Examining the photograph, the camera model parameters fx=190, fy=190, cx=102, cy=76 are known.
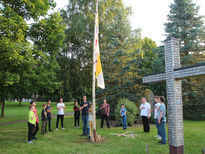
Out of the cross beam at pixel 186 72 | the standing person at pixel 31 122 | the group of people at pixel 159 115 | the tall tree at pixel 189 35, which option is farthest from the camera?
the tall tree at pixel 189 35

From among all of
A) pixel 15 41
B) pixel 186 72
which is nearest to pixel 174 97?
pixel 186 72

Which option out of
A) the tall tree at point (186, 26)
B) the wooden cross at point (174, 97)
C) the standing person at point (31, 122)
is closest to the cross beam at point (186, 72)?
the wooden cross at point (174, 97)

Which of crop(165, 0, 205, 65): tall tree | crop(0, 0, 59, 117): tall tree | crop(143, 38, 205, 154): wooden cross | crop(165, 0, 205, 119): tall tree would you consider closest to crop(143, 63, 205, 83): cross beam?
crop(143, 38, 205, 154): wooden cross

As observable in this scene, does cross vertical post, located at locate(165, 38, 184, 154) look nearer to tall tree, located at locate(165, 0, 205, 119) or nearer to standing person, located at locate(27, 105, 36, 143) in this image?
standing person, located at locate(27, 105, 36, 143)

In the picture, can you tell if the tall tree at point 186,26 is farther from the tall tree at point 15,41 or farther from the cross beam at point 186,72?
the cross beam at point 186,72

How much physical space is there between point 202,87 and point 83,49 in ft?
38.2

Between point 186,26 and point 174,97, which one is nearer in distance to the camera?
point 174,97

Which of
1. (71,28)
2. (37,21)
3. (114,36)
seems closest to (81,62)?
(71,28)

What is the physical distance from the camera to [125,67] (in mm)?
15031

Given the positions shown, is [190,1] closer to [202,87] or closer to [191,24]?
[191,24]

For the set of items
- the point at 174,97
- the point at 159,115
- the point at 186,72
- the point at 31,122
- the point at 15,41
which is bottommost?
the point at 31,122

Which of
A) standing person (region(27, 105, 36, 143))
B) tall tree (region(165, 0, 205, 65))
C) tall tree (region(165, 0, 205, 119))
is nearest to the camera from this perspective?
standing person (region(27, 105, 36, 143))

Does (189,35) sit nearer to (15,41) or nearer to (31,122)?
(15,41)

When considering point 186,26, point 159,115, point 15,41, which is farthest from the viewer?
point 186,26
